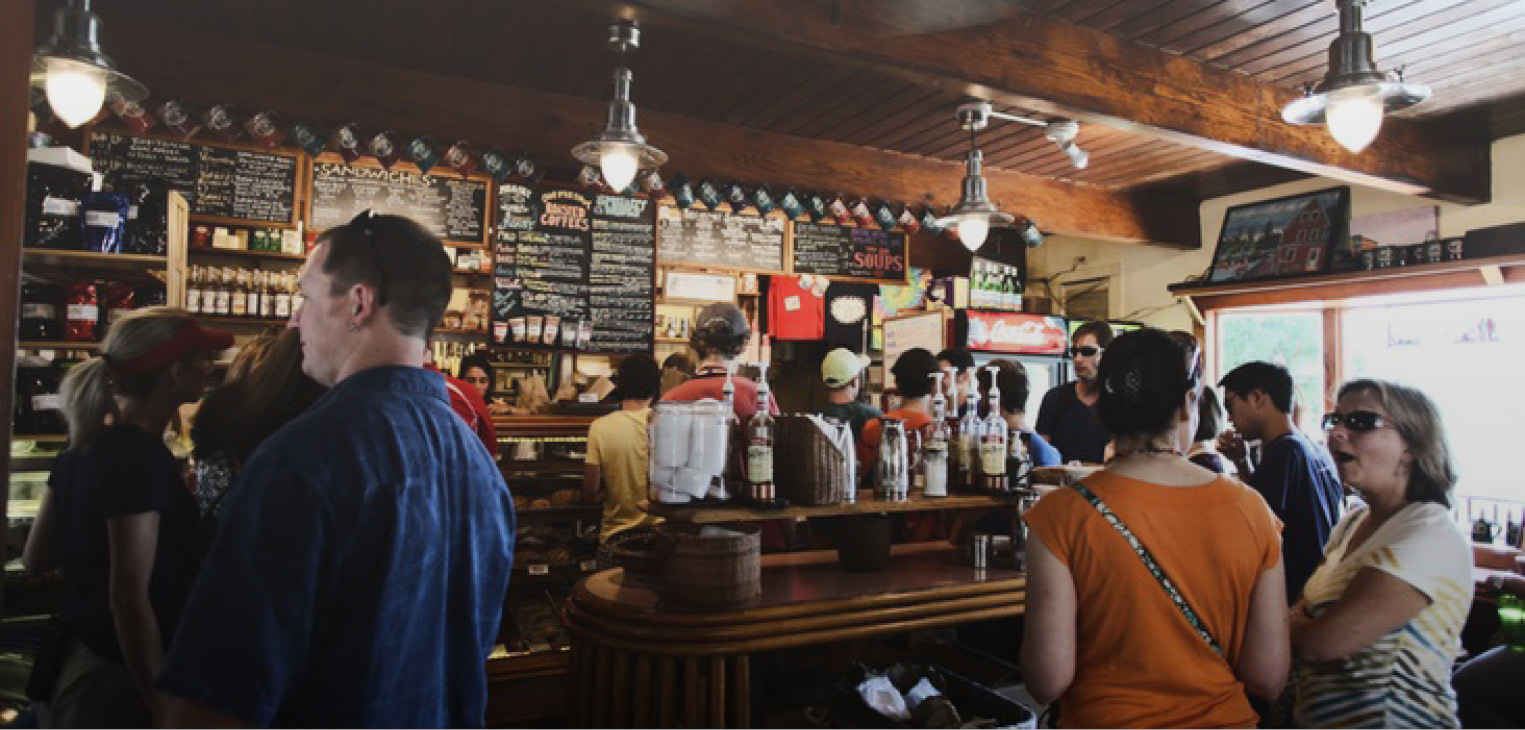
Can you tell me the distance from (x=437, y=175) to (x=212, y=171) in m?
1.40

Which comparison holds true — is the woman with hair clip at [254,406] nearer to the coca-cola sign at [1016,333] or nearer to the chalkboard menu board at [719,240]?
the chalkboard menu board at [719,240]

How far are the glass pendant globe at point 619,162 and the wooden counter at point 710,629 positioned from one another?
6.36 ft

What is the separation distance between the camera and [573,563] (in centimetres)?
461

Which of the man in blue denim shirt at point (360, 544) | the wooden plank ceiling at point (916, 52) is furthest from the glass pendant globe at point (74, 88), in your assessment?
the man in blue denim shirt at point (360, 544)

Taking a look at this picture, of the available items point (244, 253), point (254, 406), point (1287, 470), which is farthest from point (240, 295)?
point (1287, 470)

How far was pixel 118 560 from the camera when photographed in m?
1.83

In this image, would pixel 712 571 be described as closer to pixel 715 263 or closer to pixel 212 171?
pixel 715 263

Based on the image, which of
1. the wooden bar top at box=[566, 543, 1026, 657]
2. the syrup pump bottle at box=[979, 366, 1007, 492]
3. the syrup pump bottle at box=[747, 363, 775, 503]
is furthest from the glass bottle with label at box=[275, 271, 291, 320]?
the syrup pump bottle at box=[979, 366, 1007, 492]

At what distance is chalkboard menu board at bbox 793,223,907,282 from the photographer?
7215 mm

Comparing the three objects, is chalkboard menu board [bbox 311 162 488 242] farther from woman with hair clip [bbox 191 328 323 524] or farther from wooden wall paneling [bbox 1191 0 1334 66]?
wooden wall paneling [bbox 1191 0 1334 66]

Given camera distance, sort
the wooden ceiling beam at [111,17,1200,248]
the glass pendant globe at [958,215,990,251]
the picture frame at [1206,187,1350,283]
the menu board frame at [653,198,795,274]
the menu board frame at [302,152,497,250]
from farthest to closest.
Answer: the menu board frame at [653,198,795,274] → the picture frame at [1206,187,1350,283] → the menu board frame at [302,152,497,250] → the glass pendant globe at [958,215,990,251] → the wooden ceiling beam at [111,17,1200,248]

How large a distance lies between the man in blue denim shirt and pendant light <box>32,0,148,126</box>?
7.79ft

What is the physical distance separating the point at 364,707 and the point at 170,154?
562cm

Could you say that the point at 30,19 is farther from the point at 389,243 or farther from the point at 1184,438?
the point at 1184,438
